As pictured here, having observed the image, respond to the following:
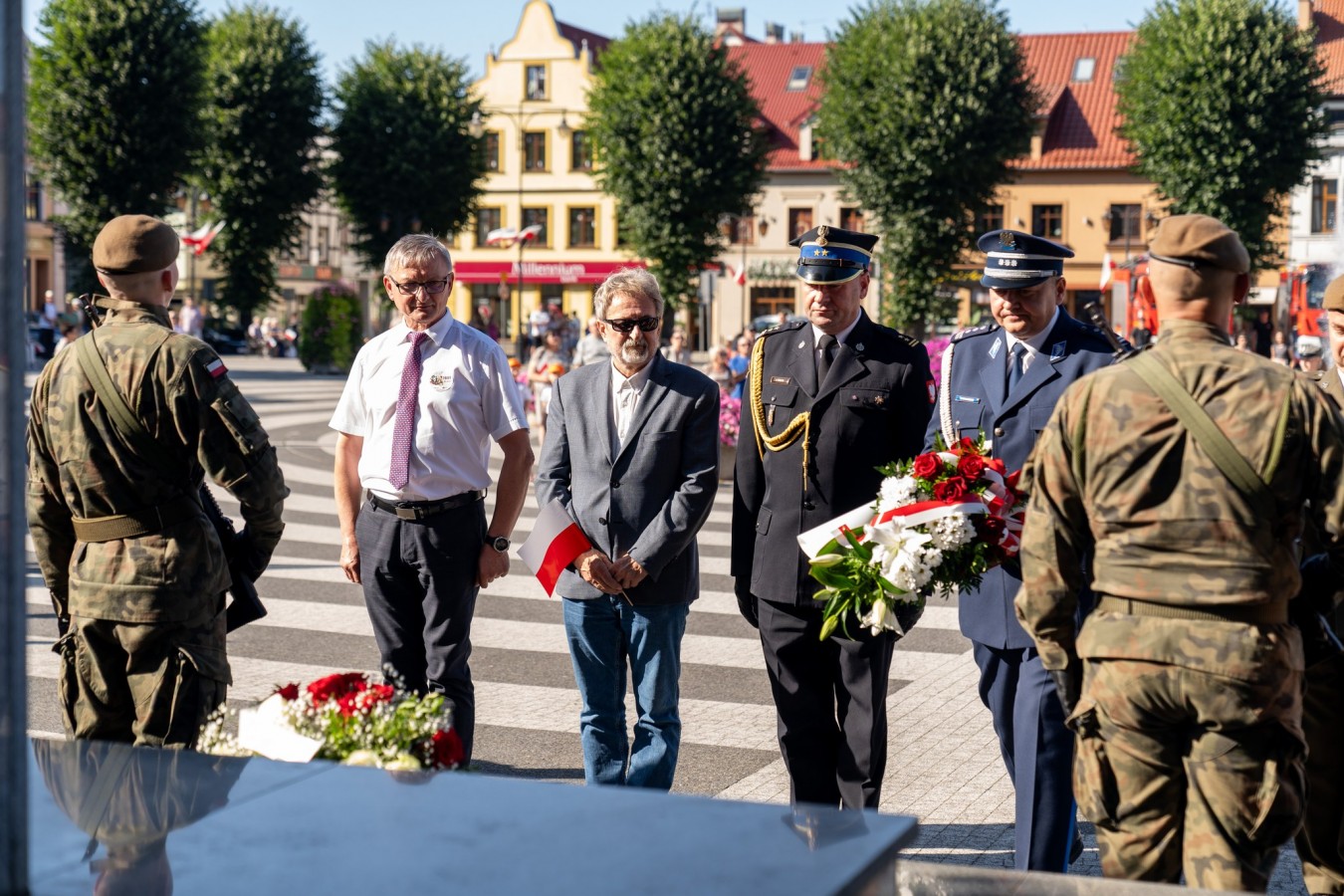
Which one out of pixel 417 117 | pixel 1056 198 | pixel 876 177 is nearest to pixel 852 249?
pixel 876 177

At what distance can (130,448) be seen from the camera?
434 cm

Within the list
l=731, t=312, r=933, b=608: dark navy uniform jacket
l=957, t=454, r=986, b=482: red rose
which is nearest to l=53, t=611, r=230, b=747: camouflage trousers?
l=731, t=312, r=933, b=608: dark navy uniform jacket

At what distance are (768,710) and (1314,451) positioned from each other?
14.4ft

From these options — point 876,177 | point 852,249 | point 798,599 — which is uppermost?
point 876,177

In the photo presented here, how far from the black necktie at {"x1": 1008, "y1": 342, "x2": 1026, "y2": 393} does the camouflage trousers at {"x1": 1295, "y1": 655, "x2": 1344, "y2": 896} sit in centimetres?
134

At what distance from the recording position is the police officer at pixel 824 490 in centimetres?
523

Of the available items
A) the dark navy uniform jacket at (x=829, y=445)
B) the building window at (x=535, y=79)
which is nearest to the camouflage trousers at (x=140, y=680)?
the dark navy uniform jacket at (x=829, y=445)

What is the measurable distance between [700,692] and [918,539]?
3.80 m

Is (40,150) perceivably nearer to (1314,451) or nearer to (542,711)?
(542,711)

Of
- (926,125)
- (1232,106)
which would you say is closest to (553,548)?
(926,125)

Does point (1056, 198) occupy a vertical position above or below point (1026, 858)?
above

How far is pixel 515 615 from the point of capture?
392 inches

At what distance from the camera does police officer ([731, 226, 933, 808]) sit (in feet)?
17.1

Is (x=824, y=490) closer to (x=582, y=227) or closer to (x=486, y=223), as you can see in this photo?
(x=582, y=227)
